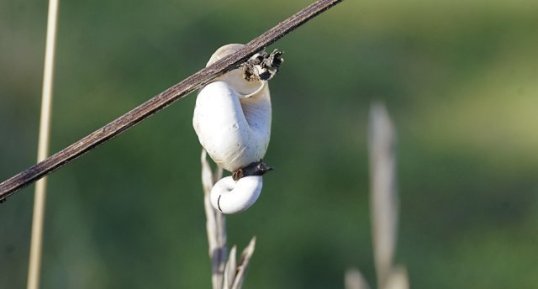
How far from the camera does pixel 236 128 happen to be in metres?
0.34

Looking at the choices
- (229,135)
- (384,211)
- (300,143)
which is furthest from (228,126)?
(300,143)

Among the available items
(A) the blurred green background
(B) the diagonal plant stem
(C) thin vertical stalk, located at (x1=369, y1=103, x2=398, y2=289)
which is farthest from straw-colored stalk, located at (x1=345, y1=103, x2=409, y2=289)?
(A) the blurred green background

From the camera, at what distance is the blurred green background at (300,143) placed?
4.19 feet

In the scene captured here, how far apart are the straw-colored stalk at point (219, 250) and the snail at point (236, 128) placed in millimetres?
65

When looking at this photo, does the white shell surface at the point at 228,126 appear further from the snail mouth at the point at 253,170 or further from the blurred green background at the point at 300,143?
the blurred green background at the point at 300,143

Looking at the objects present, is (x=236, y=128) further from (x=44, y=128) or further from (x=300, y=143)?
(x=300, y=143)

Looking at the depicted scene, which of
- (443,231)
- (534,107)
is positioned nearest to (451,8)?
(534,107)

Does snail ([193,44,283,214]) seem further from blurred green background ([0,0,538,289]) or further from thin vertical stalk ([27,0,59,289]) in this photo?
blurred green background ([0,0,538,289])

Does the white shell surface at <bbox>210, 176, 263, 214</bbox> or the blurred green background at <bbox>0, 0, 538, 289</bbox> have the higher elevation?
the blurred green background at <bbox>0, 0, 538, 289</bbox>

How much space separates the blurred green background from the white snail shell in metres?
0.72

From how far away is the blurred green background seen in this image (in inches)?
50.3

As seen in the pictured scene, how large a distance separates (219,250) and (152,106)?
0.14 metres

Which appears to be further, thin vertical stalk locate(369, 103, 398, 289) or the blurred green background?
the blurred green background

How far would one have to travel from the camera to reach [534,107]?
183 centimetres
